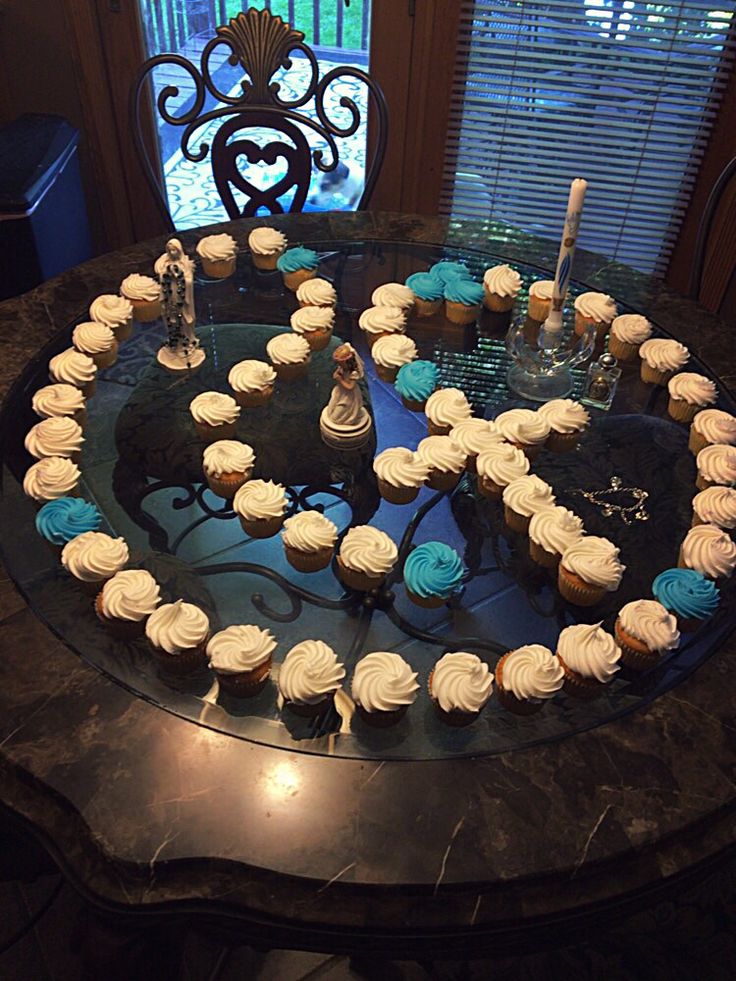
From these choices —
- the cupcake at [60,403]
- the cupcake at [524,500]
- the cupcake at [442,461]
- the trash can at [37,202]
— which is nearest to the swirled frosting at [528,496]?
the cupcake at [524,500]

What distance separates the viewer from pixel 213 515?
1.72 meters

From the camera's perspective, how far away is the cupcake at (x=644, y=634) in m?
1.42

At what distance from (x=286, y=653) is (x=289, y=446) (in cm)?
57

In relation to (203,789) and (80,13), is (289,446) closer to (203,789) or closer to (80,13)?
(203,789)

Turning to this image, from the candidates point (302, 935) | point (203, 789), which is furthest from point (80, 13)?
point (302, 935)

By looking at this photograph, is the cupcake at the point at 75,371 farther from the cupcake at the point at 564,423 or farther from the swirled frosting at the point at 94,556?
the cupcake at the point at 564,423

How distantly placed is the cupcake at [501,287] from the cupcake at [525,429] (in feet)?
1.61

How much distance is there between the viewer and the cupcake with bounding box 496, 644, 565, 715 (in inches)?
53.7

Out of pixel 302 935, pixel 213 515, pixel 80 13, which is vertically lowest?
pixel 302 935

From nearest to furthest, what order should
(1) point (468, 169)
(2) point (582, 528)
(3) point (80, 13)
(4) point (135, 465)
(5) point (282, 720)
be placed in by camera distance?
1. (5) point (282, 720)
2. (2) point (582, 528)
3. (4) point (135, 465)
4. (3) point (80, 13)
5. (1) point (468, 169)

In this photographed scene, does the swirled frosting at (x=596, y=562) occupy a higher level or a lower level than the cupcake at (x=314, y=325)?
lower

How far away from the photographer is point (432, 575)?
5.01 feet

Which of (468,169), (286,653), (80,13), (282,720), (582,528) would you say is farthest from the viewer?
(468,169)

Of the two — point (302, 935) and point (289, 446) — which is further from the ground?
point (289, 446)
